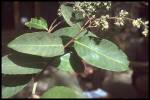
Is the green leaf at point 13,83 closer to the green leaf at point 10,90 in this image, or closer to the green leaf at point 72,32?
the green leaf at point 10,90

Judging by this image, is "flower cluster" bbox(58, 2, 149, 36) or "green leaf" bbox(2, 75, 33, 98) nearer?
"flower cluster" bbox(58, 2, 149, 36)

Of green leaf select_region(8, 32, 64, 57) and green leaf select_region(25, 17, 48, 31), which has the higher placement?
green leaf select_region(25, 17, 48, 31)

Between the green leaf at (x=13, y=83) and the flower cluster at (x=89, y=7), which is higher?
the flower cluster at (x=89, y=7)

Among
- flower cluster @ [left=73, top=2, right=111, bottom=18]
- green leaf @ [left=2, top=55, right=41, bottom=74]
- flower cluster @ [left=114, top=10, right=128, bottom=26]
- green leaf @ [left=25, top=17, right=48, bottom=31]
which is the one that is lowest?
green leaf @ [left=2, top=55, right=41, bottom=74]

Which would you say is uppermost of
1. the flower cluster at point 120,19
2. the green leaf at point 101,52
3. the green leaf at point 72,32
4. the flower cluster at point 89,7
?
the flower cluster at point 89,7

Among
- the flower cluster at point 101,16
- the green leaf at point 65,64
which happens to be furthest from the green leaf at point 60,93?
the flower cluster at point 101,16

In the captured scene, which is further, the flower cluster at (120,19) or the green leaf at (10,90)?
the green leaf at (10,90)

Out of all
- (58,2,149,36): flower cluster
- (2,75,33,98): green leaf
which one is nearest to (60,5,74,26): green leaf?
(58,2,149,36): flower cluster

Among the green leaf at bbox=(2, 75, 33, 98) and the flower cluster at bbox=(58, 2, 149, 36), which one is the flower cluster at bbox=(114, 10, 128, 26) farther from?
the green leaf at bbox=(2, 75, 33, 98)
